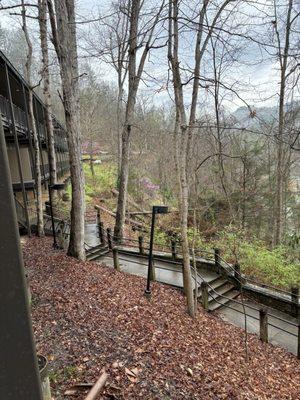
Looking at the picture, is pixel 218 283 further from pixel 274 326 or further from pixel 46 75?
pixel 46 75

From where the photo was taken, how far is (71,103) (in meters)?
10.1

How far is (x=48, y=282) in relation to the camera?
8.70m

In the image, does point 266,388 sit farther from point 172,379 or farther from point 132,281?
point 132,281

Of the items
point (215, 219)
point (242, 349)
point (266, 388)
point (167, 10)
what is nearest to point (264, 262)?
point (242, 349)

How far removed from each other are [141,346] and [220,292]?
5250 millimetres

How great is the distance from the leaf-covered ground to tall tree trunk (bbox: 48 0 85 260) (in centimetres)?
156

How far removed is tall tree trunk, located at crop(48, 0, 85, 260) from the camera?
9.68 m

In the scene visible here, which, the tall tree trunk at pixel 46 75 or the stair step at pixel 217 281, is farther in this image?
the tall tree trunk at pixel 46 75

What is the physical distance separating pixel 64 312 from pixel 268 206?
17346 millimetres

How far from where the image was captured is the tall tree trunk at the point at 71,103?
9680 mm

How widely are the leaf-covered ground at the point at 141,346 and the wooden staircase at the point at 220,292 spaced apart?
855mm

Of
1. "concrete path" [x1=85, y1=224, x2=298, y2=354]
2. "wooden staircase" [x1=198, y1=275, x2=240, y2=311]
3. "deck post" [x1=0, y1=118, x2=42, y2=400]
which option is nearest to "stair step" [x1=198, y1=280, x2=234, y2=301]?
"wooden staircase" [x1=198, y1=275, x2=240, y2=311]

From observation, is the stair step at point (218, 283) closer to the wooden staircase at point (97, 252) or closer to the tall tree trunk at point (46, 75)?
the wooden staircase at point (97, 252)

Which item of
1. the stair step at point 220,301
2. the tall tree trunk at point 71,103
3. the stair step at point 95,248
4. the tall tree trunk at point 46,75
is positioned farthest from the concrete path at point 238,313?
the tall tree trunk at point 46,75
